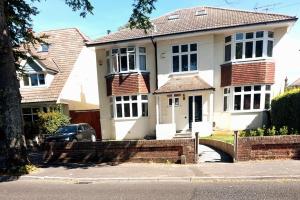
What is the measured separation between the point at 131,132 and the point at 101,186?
33.8 feet

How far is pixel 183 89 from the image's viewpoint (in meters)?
15.8

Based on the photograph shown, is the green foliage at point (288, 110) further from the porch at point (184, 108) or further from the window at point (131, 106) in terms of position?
the window at point (131, 106)

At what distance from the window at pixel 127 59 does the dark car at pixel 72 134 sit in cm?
479

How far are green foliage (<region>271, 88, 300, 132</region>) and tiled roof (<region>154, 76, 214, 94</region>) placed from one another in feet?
14.0

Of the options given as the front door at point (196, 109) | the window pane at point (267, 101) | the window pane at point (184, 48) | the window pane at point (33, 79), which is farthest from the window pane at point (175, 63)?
the window pane at point (33, 79)

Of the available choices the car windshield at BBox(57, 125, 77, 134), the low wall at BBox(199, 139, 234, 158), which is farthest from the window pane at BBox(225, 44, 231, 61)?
the car windshield at BBox(57, 125, 77, 134)

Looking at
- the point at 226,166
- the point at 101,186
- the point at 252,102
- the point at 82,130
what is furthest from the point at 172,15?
the point at 101,186

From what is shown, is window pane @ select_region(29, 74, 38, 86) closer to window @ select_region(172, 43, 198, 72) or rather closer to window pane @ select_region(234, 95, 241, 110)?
window @ select_region(172, 43, 198, 72)

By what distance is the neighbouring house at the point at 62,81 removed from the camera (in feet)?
64.3

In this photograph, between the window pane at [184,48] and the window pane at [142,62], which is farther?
the window pane at [142,62]

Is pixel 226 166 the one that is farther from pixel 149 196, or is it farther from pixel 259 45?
pixel 259 45

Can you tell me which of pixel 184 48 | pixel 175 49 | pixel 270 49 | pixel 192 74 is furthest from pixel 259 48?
pixel 175 49

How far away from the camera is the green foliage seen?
34.1 feet

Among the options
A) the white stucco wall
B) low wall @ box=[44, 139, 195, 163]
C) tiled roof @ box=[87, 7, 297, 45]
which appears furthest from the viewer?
the white stucco wall
